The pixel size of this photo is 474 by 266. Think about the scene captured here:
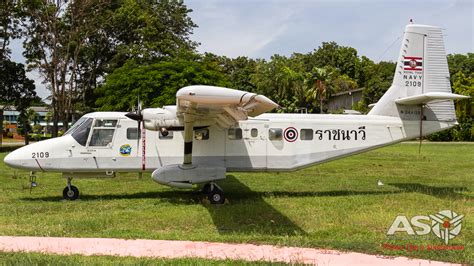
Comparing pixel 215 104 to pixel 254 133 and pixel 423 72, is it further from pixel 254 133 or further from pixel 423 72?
pixel 423 72

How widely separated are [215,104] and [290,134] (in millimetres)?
5708

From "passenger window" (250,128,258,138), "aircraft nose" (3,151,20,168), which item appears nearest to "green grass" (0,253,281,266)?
"aircraft nose" (3,151,20,168)

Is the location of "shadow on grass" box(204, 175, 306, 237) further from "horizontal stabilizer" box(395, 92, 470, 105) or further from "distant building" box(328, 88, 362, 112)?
"distant building" box(328, 88, 362, 112)

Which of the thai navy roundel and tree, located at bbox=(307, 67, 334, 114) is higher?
tree, located at bbox=(307, 67, 334, 114)

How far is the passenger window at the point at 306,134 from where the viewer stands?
44.9ft

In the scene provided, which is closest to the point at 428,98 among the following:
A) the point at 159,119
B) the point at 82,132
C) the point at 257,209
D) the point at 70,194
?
the point at 257,209

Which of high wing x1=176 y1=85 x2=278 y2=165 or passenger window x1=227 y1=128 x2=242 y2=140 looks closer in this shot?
high wing x1=176 y1=85 x2=278 y2=165

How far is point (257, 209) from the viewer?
11422 mm

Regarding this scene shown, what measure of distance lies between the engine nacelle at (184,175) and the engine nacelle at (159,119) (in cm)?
125

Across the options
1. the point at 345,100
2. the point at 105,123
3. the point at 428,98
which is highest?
the point at 345,100

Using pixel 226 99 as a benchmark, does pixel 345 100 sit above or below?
above

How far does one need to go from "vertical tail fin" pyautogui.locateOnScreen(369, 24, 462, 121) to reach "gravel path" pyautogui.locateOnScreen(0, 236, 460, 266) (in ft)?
27.0

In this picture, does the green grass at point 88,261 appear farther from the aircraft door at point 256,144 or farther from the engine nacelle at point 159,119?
the aircraft door at point 256,144

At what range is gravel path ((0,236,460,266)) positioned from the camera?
675 centimetres
